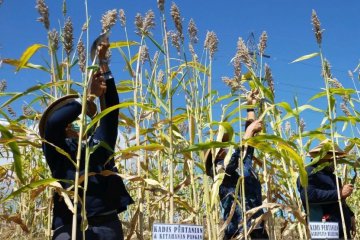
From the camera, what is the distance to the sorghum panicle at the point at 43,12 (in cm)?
153

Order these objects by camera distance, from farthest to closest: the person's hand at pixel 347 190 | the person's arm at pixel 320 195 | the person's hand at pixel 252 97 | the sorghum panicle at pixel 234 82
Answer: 1. the person's arm at pixel 320 195
2. the person's hand at pixel 347 190
3. the person's hand at pixel 252 97
4. the sorghum panicle at pixel 234 82

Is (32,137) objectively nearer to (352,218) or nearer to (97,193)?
(97,193)

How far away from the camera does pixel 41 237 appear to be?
3.13m

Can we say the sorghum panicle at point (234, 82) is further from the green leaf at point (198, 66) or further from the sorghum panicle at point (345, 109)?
the sorghum panicle at point (345, 109)

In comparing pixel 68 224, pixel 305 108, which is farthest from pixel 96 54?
pixel 305 108

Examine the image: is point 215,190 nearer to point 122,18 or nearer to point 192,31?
point 192,31

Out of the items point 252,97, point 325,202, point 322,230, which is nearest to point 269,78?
point 252,97

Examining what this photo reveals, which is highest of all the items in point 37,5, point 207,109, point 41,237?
point 37,5

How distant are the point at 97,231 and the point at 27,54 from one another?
63cm

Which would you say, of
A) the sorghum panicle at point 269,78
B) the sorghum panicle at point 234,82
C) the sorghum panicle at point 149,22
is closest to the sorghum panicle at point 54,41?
the sorghum panicle at point 149,22

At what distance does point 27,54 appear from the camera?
154 centimetres

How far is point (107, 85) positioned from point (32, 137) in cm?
39

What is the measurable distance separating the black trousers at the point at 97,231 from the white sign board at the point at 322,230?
800 millimetres

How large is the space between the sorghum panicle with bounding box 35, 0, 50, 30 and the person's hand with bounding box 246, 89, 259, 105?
897mm
